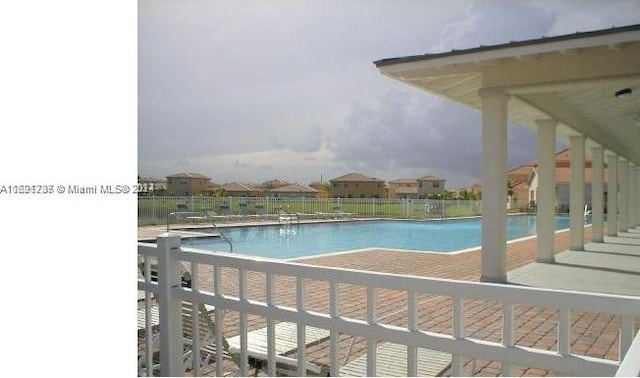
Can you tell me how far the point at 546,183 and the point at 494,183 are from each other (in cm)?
171

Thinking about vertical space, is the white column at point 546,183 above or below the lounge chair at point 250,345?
above

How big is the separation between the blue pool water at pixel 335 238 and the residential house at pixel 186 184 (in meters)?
2.06

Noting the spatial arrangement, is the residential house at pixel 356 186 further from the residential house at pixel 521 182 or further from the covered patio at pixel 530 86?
the covered patio at pixel 530 86

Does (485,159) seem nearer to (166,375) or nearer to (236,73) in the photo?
(236,73)

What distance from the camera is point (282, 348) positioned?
8.29 ft

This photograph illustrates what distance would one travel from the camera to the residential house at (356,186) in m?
31.3

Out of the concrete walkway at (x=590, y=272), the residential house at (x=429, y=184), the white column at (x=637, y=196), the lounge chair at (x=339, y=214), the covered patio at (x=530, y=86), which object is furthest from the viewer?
the residential house at (x=429, y=184)

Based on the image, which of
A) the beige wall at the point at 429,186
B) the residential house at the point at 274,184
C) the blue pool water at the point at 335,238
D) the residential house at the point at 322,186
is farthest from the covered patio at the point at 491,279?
the beige wall at the point at 429,186

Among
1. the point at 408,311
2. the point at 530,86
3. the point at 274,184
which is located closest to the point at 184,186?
the point at 530,86

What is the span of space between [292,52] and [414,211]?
13818 mm

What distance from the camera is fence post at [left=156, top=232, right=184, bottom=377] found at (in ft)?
6.31

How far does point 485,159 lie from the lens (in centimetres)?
462

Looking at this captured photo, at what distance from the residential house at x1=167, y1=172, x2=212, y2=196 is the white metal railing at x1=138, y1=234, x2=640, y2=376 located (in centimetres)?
1185
